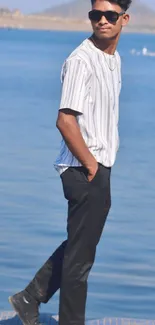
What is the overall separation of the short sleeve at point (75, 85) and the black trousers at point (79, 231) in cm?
27

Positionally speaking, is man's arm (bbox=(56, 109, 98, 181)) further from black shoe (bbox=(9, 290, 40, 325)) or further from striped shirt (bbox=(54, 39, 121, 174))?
black shoe (bbox=(9, 290, 40, 325))

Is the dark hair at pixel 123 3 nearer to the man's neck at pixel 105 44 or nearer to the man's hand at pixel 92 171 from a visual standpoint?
the man's neck at pixel 105 44

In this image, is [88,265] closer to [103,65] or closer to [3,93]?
[103,65]

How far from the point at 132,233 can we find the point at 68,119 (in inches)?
174

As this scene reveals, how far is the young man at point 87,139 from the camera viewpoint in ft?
16.0

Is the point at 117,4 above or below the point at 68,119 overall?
above

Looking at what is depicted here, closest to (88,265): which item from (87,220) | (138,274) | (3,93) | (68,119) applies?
(87,220)

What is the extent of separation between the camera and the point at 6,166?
12.7m

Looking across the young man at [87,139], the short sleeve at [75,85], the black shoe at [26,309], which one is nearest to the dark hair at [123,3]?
the young man at [87,139]

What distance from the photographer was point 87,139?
494cm

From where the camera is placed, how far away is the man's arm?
486 centimetres

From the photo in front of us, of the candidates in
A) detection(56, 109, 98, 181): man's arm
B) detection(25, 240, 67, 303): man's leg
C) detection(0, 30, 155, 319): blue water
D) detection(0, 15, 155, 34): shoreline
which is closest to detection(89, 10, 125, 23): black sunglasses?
detection(56, 109, 98, 181): man's arm

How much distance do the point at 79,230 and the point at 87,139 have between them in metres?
0.37

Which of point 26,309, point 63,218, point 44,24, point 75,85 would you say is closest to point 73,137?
point 75,85
